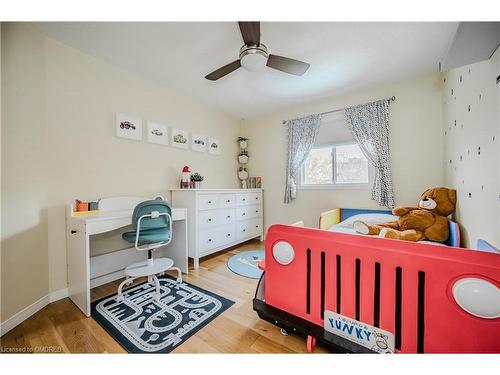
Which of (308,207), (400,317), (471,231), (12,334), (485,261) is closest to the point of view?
(485,261)

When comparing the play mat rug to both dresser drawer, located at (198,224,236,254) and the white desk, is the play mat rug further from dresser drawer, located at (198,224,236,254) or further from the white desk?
dresser drawer, located at (198,224,236,254)

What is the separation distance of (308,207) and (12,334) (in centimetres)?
335

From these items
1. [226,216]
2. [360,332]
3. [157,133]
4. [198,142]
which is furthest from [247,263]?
[157,133]

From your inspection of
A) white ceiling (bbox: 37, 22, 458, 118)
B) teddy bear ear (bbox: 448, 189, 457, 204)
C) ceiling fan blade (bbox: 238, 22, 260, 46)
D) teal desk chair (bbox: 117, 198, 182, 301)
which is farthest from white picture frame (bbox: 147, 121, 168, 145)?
teddy bear ear (bbox: 448, 189, 457, 204)

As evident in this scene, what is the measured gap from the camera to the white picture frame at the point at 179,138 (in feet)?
9.13

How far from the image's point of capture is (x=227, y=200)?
293cm

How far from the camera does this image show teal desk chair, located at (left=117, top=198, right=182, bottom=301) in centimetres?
177

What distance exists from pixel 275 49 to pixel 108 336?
2707 mm

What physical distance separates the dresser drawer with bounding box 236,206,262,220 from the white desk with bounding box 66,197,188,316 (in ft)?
3.29

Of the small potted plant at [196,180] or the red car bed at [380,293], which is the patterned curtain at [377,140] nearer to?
the red car bed at [380,293]
